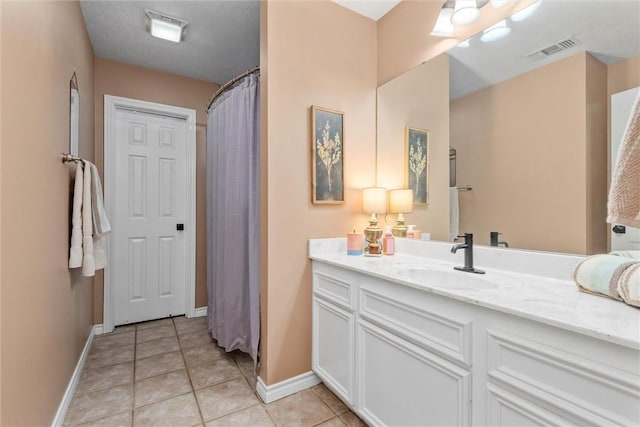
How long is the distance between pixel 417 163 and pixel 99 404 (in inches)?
93.4

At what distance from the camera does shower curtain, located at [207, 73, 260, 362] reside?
6.46ft

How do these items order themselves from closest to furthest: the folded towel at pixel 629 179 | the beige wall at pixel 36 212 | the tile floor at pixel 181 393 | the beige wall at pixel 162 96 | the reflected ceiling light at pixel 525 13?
1. the folded towel at pixel 629 179
2. the beige wall at pixel 36 212
3. the reflected ceiling light at pixel 525 13
4. the tile floor at pixel 181 393
5. the beige wall at pixel 162 96

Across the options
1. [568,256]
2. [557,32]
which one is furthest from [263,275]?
[557,32]

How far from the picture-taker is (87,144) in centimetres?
236

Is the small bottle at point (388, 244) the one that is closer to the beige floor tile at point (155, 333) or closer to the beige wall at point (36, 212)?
the beige wall at point (36, 212)

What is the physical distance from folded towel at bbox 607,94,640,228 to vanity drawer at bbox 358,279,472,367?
51cm

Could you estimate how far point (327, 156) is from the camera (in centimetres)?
193

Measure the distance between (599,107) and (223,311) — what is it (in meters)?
2.43

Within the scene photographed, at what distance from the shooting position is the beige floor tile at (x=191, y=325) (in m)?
2.74

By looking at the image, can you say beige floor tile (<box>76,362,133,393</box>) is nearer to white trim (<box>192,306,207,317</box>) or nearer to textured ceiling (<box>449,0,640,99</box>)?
white trim (<box>192,306,207,317</box>)

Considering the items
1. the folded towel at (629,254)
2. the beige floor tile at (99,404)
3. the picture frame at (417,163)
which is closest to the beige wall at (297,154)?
the picture frame at (417,163)

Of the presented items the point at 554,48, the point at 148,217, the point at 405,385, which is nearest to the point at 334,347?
the point at 405,385

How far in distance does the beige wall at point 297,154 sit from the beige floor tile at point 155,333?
1345 mm

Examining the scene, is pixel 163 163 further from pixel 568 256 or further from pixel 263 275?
pixel 568 256
